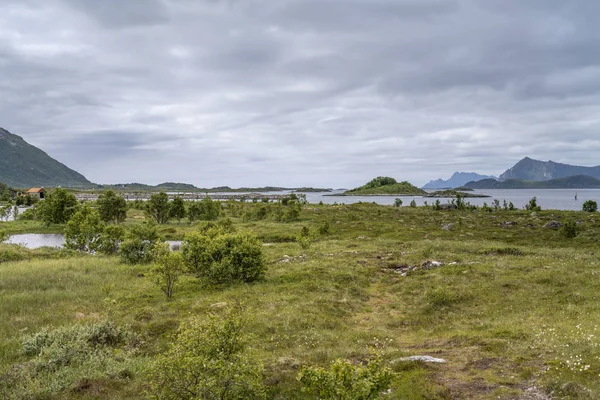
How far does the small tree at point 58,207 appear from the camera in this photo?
85750 millimetres

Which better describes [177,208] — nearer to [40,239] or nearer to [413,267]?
[40,239]

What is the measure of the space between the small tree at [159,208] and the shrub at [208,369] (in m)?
87.7

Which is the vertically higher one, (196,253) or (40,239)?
(196,253)

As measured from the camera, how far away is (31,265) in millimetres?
36406

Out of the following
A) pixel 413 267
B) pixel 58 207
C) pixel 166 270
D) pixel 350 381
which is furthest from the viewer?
pixel 58 207

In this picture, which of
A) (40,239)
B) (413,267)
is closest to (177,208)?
(40,239)

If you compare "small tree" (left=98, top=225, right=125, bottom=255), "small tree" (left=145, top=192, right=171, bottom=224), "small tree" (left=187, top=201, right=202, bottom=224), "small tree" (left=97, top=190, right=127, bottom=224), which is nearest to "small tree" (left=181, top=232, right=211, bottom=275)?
"small tree" (left=98, top=225, right=125, bottom=255)

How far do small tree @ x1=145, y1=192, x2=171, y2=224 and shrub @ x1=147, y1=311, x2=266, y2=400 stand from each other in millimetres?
87731

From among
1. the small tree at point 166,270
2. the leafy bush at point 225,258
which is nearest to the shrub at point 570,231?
the leafy bush at point 225,258

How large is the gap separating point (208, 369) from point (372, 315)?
1484 centimetres

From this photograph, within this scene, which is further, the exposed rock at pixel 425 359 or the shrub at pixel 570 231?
the shrub at pixel 570 231

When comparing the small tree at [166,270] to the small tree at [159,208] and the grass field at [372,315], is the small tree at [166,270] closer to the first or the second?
the grass field at [372,315]

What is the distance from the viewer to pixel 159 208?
93.9 m

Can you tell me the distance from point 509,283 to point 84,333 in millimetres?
26808
